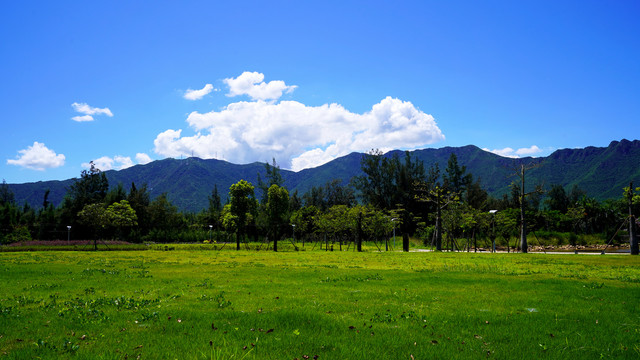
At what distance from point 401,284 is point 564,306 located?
206 inches

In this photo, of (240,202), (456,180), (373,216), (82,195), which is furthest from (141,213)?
(456,180)

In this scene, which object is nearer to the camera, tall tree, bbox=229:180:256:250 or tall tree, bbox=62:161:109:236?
tall tree, bbox=229:180:256:250

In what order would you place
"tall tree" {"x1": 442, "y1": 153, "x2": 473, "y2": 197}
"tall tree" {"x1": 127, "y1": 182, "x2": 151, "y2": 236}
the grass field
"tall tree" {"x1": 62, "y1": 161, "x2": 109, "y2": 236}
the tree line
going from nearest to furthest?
1. the grass field
2. the tree line
3. "tall tree" {"x1": 62, "y1": 161, "x2": 109, "y2": 236}
4. "tall tree" {"x1": 127, "y1": 182, "x2": 151, "y2": 236}
5. "tall tree" {"x1": 442, "y1": 153, "x2": 473, "y2": 197}

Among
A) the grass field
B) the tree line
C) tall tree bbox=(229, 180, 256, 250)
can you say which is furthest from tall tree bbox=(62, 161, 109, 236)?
the grass field

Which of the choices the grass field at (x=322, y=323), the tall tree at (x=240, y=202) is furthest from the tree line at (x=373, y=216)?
the grass field at (x=322, y=323)

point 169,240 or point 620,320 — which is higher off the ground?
point 620,320

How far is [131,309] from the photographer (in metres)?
8.62

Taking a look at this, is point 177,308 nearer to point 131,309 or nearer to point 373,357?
point 131,309

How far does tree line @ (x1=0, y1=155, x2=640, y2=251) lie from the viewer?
4872 centimetres

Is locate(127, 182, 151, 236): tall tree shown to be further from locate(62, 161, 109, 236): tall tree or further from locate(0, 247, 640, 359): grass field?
locate(0, 247, 640, 359): grass field

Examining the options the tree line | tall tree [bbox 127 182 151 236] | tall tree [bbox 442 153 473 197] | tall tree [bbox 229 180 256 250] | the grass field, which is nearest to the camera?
the grass field

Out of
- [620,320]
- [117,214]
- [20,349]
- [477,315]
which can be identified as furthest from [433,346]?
[117,214]

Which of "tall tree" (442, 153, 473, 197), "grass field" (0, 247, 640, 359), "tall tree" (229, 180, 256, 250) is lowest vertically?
"grass field" (0, 247, 640, 359)

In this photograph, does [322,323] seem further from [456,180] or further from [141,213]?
[141,213]
